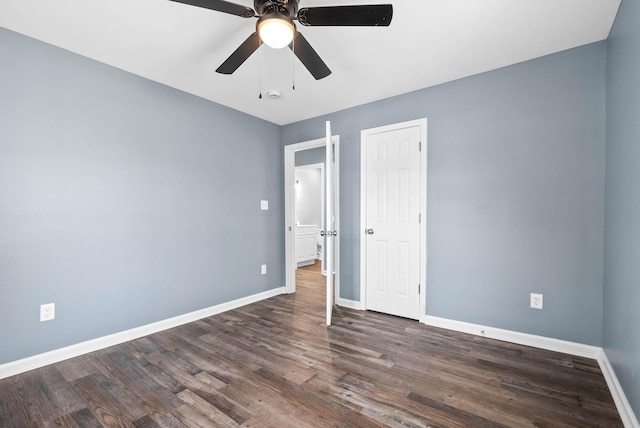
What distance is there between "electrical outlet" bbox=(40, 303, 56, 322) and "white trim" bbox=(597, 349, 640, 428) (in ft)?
12.5

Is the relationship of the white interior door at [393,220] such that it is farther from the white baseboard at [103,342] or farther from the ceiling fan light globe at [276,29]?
the ceiling fan light globe at [276,29]

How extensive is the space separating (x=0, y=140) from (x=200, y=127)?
5.37 feet

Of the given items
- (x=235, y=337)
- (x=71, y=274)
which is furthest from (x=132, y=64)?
(x=235, y=337)

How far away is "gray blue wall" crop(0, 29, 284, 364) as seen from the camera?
86.7 inches

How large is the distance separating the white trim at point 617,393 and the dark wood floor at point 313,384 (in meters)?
0.04

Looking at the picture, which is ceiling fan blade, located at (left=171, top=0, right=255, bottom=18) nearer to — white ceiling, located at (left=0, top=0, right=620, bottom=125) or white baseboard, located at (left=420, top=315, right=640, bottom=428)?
white ceiling, located at (left=0, top=0, right=620, bottom=125)

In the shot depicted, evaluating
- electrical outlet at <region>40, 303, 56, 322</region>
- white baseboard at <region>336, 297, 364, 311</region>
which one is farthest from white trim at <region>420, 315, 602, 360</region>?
electrical outlet at <region>40, 303, 56, 322</region>

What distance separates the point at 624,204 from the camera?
5.90 ft

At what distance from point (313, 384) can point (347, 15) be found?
226cm

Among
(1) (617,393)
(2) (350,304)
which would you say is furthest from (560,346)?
(2) (350,304)

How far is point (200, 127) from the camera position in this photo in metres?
3.40

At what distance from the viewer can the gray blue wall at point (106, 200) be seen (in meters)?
2.20

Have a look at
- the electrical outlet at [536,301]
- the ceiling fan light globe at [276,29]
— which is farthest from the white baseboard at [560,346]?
the ceiling fan light globe at [276,29]

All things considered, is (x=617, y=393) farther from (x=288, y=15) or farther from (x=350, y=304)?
(x=288, y=15)
